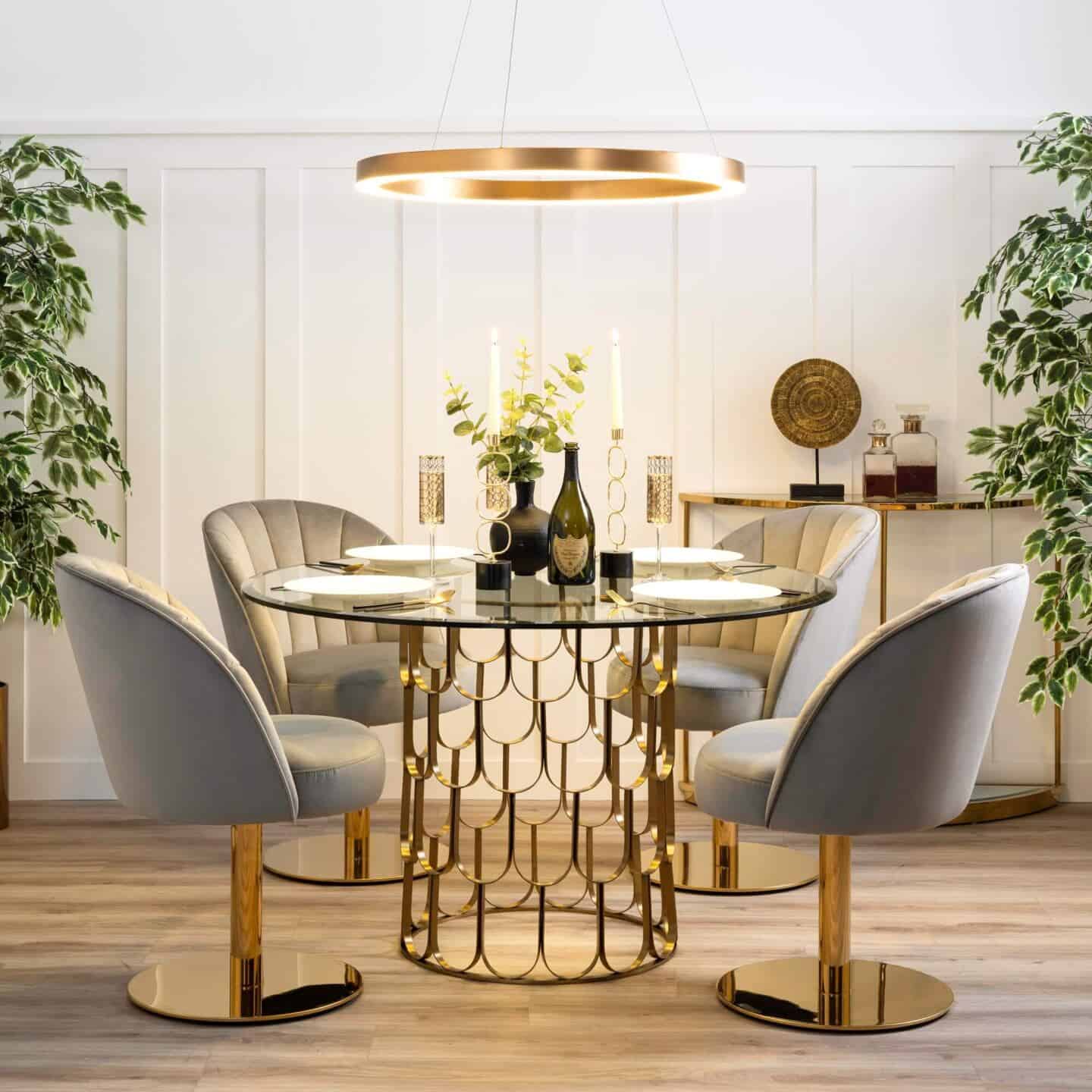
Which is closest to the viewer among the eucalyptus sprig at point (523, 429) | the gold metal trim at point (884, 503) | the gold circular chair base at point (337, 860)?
the eucalyptus sprig at point (523, 429)

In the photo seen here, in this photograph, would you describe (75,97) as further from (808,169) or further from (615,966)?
(615,966)

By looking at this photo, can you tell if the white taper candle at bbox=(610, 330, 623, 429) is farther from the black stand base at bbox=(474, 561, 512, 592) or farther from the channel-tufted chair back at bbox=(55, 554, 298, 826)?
the channel-tufted chair back at bbox=(55, 554, 298, 826)

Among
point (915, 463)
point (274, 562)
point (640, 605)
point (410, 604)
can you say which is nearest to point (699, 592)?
point (640, 605)

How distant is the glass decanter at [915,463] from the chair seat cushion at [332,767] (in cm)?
214

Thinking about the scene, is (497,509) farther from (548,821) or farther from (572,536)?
(548,821)

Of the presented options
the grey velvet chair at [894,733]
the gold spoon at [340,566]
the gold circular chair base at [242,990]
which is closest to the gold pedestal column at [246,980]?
the gold circular chair base at [242,990]

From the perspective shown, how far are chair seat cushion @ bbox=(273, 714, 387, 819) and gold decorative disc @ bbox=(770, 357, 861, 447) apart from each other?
208 centimetres

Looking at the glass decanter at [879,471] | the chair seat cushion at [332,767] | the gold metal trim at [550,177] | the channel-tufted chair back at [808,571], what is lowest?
the chair seat cushion at [332,767]

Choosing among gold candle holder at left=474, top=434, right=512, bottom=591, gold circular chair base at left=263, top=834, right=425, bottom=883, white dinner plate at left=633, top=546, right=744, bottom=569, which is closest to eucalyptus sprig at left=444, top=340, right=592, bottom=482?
gold candle holder at left=474, top=434, right=512, bottom=591

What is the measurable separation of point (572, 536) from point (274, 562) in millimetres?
1188

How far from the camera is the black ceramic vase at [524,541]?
3422 mm

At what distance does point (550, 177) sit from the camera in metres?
3.77

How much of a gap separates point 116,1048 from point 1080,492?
2.91 meters

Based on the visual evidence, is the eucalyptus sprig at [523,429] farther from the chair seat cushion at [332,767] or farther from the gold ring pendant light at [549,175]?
the chair seat cushion at [332,767]
